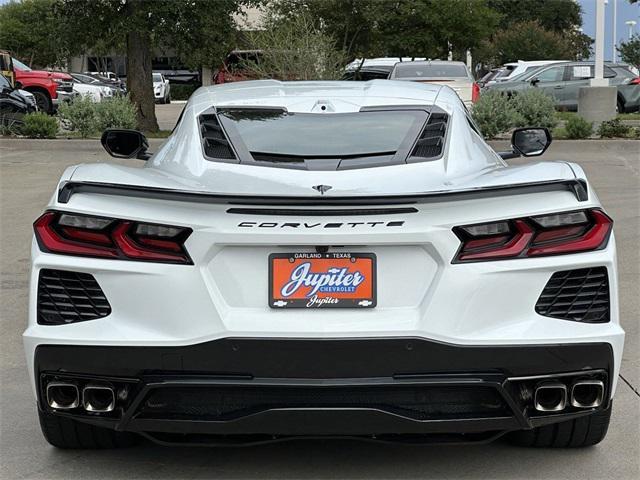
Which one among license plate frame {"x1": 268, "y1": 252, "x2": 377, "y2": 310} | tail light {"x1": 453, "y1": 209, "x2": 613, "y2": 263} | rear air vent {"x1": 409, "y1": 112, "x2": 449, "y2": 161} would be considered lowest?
license plate frame {"x1": 268, "y1": 252, "x2": 377, "y2": 310}

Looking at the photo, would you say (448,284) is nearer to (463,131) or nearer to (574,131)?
(463,131)

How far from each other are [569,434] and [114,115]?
575 inches

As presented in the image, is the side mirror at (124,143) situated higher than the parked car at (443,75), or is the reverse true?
the side mirror at (124,143)

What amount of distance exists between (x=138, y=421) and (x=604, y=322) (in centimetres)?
163

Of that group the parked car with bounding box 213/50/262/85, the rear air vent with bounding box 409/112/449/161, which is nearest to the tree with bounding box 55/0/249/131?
the parked car with bounding box 213/50/262/85

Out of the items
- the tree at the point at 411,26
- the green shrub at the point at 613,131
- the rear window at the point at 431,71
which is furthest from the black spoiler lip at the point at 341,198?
the tree at the point at 411,26

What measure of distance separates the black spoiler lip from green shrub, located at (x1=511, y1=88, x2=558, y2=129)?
14.0 metres

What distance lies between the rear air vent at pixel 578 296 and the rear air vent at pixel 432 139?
0.84 metres

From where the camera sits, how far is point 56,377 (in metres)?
3.64

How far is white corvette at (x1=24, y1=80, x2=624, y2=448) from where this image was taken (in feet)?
11.3

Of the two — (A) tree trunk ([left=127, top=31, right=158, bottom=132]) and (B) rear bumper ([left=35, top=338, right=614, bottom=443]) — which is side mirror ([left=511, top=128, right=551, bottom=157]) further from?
(A) tree trunk ([left=127, top=31, right=158, bottom=132])

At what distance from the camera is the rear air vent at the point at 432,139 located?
4219 millimetres

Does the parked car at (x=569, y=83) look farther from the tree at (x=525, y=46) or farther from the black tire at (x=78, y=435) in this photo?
the tree at (x=525, y=46)

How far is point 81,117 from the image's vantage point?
17953 millimetres
